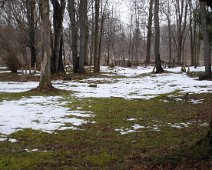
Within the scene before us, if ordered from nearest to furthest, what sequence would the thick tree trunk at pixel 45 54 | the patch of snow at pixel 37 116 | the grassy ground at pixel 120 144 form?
the grassy ground at pixel 120 144 → the patch of snow at pixel 37 116 → the thick tree trunk at pixel 45 54

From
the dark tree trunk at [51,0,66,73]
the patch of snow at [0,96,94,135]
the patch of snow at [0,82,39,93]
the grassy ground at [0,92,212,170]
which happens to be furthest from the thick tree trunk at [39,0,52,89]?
the dark tree trunk at [51,0,66,73]

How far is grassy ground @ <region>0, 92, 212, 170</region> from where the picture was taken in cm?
678

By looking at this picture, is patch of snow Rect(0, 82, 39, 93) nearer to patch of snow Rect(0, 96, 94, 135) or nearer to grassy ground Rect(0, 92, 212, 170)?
patch of snow Rect(0, 96, 94, 135)

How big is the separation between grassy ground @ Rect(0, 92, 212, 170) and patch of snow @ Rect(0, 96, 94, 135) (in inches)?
19.1

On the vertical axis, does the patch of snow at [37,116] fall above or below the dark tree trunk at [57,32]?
below

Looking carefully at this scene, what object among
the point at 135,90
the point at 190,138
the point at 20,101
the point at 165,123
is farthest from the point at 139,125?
the point at 135,90

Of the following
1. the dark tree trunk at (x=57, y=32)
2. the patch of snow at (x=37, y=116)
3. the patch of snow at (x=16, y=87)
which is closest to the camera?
the patch of snow at (x=37, y=116)

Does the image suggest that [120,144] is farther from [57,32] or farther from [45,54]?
[57,32]

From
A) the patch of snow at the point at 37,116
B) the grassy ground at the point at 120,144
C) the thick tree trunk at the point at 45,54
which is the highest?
the thick tree trunk at the point at 45,54

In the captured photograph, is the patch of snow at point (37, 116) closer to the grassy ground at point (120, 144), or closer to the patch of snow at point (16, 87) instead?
the grassy ground at point (120, 144)

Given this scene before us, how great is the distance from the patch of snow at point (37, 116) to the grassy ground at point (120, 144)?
0.48 metres

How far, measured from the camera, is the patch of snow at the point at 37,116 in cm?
1034

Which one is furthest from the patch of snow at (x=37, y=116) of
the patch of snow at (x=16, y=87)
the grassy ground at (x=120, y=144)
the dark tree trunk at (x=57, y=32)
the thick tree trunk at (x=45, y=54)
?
the dark tree trunk at (x=57, y=32)

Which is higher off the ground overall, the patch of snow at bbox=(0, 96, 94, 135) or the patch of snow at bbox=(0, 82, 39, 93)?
→ the patch of snow at bbox=(0, 82, 39, 93)
